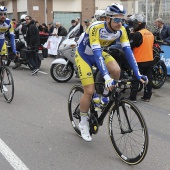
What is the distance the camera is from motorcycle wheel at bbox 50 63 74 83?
966 centimetres

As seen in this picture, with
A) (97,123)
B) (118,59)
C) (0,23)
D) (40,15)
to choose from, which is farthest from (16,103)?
(40,15)

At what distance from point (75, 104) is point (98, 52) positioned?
128cm

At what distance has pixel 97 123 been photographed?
179 inches

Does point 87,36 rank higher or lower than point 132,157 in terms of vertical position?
higher

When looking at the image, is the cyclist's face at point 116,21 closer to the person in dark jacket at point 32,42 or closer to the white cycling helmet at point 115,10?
the white cycling helmet at point 115,10

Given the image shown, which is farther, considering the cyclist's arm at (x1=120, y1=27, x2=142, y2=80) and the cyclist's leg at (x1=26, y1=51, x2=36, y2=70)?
Result: the cyclist's leg at (x1=26, y1=51, x2=36, y2=70)

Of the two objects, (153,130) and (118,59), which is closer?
(153,130)

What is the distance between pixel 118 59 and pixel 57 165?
13.9 ft

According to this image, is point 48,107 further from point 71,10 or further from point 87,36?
point 71,10

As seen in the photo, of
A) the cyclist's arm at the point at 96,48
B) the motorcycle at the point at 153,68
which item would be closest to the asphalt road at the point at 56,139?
the motorcycle at the point at 153,68

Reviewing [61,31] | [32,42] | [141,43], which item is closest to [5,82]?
[141,43]

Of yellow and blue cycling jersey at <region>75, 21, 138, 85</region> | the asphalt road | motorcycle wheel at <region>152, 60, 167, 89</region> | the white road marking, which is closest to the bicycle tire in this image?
the asphalt road

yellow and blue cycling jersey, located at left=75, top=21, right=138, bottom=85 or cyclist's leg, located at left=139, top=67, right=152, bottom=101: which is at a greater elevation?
yellow and blue cycling jersey, located at left=75, top=21, right=138, bottom=85

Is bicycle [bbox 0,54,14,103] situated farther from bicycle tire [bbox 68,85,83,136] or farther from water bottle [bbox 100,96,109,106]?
water bottle [bbox 100,96,109,106]
